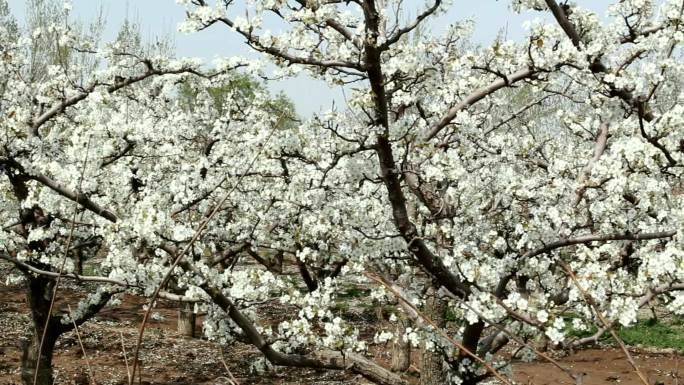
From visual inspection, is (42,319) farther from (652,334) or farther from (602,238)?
(652,334)

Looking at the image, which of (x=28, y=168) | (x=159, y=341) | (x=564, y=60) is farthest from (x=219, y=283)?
(x=159, y=341)

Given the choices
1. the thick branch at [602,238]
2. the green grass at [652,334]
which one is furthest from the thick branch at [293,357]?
the green grass at [652,334]

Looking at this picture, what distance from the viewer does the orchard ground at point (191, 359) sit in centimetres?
1127

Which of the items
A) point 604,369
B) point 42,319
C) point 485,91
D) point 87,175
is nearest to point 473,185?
point 485,91

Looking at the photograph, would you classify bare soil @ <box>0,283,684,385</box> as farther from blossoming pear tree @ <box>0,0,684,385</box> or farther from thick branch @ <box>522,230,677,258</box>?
thick branch @ <box>522,230,677,258</box>

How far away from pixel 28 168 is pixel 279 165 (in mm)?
3071

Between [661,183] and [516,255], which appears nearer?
[661,183]

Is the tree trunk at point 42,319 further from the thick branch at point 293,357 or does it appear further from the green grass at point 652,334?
the green grass at point 652,334

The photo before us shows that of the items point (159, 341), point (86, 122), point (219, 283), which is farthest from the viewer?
point (159, 341)

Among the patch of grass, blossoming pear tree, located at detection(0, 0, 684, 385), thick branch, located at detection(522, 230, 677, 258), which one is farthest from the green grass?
thick branch, located at detection(522, 230, 677, 258)

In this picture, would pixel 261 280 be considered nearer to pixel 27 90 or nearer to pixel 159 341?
pixel 27 90

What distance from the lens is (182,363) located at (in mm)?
12289

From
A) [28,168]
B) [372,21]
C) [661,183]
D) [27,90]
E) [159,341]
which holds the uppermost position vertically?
[27,90]

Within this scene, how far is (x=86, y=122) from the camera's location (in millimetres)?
6699
